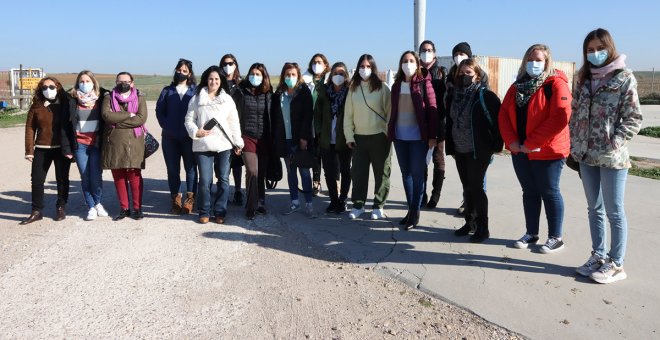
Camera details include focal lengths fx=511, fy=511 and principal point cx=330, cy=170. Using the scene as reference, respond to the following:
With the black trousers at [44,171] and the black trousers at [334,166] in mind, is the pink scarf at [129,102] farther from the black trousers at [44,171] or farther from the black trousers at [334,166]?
the black trousers at [334,166]

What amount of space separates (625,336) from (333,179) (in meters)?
3.62

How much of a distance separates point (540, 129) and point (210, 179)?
362 cm

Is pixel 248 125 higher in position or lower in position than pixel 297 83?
lower

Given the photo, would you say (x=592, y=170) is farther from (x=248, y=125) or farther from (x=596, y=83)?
(x=248, y=125)

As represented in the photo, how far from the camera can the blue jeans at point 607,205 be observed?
3.93 metres

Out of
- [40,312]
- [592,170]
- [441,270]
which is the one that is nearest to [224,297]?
[40,312]

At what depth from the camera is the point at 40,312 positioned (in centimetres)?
376

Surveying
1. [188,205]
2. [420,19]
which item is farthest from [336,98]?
[420,19]

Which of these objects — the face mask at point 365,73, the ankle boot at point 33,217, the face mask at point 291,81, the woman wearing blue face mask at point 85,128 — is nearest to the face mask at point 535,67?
the face mask at point 365,73

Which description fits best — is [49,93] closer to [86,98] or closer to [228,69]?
[86,98]

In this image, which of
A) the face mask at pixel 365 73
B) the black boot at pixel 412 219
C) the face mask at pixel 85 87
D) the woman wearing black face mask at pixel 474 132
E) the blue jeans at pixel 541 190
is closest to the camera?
the blue jeans at pixel 541 190

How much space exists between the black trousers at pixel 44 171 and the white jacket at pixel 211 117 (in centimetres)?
173

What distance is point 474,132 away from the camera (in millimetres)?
4785

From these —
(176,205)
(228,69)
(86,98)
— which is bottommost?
(176,205)
